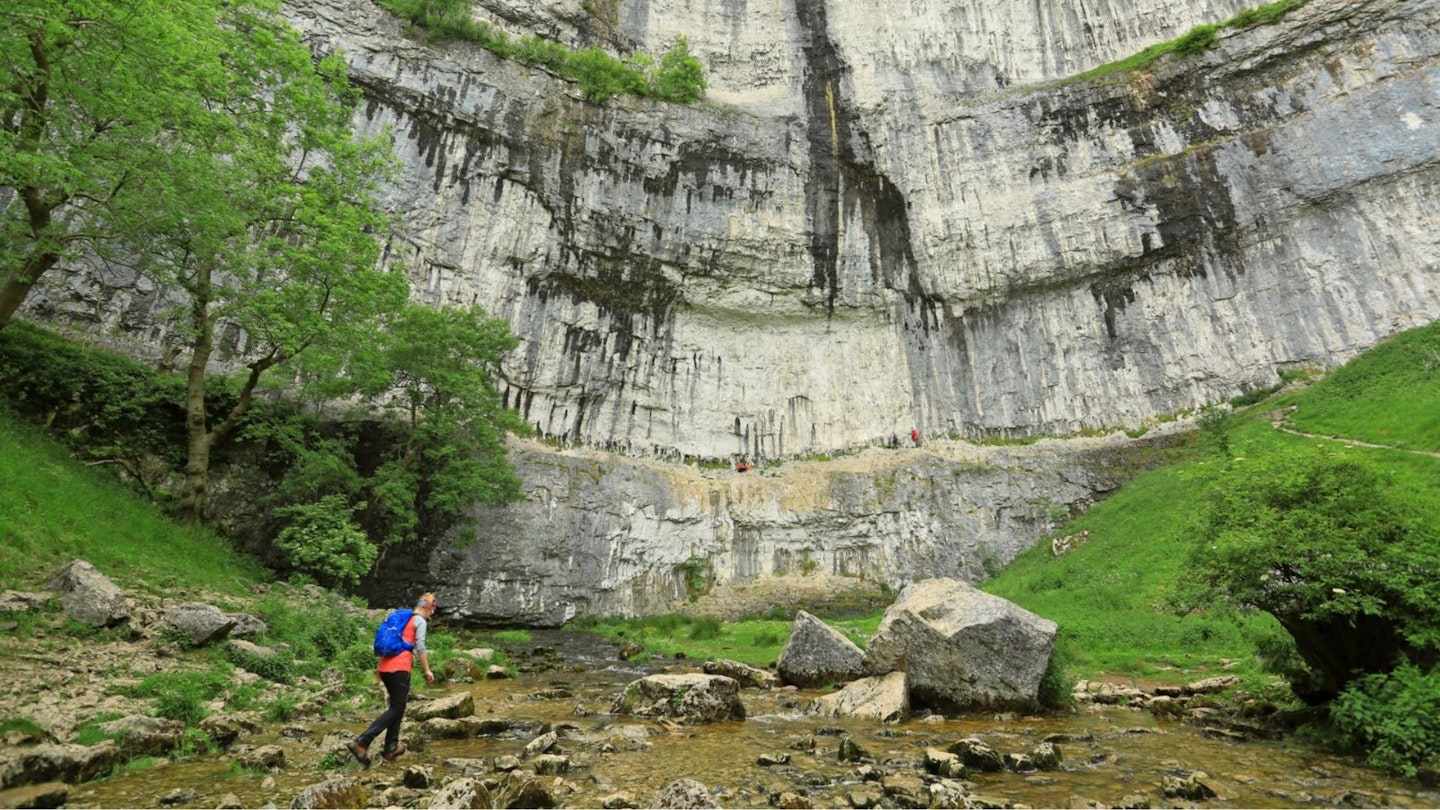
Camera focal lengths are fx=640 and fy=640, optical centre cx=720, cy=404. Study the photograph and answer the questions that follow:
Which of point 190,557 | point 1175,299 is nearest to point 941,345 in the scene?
point 1175,299

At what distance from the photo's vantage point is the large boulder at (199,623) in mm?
10719

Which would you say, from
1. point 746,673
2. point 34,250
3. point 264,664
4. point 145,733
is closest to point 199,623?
point 264,664

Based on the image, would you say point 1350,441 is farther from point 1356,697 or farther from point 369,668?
point 369,668

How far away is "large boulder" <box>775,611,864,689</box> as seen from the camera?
14.0 m

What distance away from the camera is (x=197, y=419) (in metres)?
19.7

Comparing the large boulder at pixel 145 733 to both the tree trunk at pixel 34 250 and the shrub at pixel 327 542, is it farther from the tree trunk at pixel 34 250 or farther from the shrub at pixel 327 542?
the shrub at pixel 327 542

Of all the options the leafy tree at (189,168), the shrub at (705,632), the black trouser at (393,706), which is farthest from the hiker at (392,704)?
the shrub at (705,632)

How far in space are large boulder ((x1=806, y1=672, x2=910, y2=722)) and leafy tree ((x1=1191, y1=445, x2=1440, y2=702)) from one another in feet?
16.4

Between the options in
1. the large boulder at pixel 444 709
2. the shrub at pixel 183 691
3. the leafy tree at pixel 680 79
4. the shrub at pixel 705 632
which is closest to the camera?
the shrub at pixel 183 691

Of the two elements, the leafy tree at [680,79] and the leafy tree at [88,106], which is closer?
the leafy tree at [88,106]

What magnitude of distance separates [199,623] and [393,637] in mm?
5424

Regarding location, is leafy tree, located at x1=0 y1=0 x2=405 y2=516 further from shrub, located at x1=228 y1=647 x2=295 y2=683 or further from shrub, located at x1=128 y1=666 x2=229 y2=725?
shrub, located at x1=128 y1=666 x2=229 y2=725

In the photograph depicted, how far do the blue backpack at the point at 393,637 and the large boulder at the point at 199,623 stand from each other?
4.97 metres

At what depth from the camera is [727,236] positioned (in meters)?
44.8
